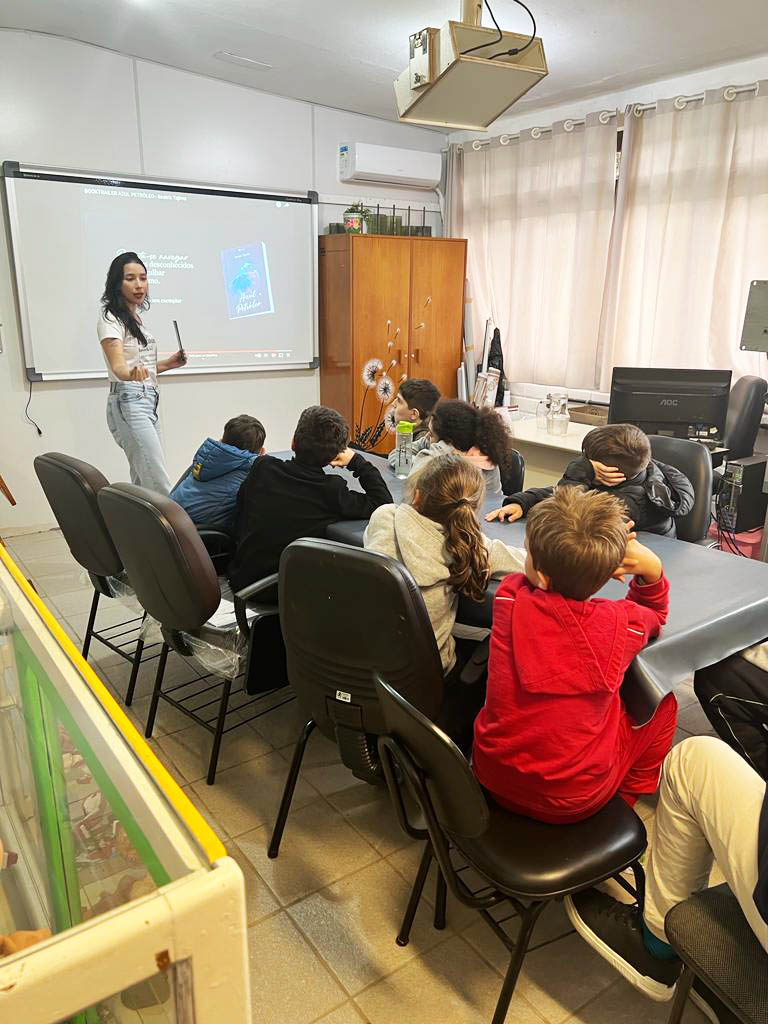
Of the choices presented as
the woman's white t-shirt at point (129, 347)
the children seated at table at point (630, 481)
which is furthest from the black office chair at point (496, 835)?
the woman's white t-shirt at point (129, 347)

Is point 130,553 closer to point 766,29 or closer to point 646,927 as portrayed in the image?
point 646,927

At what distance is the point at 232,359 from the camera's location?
497cm

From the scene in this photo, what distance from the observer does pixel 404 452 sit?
290 cm

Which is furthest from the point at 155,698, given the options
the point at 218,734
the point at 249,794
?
the point at 249,794

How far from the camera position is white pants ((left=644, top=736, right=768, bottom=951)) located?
3.79ft

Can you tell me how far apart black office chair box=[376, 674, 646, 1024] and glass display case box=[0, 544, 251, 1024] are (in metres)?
0.53

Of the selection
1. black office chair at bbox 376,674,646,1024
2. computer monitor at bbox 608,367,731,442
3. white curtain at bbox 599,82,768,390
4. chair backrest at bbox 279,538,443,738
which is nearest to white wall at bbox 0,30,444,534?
white curtain at bbox 599,82,768,390

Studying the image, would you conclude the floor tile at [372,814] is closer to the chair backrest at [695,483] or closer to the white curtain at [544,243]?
the chair backrest at [695,483]

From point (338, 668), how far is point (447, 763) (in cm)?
47

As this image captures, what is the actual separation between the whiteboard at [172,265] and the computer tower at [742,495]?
3006 millimetres

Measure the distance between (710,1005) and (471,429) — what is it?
1.67 meters

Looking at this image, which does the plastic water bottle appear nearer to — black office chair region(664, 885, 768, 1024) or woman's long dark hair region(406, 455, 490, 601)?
woman's long dark hair region(406, 455, 490, 601)

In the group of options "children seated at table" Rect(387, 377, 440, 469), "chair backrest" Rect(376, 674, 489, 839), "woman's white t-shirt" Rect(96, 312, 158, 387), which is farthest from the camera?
"woman's white t-shirt" Rect(96, 312, 158, 387)

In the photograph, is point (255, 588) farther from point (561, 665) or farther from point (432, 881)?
point (561, 665)
